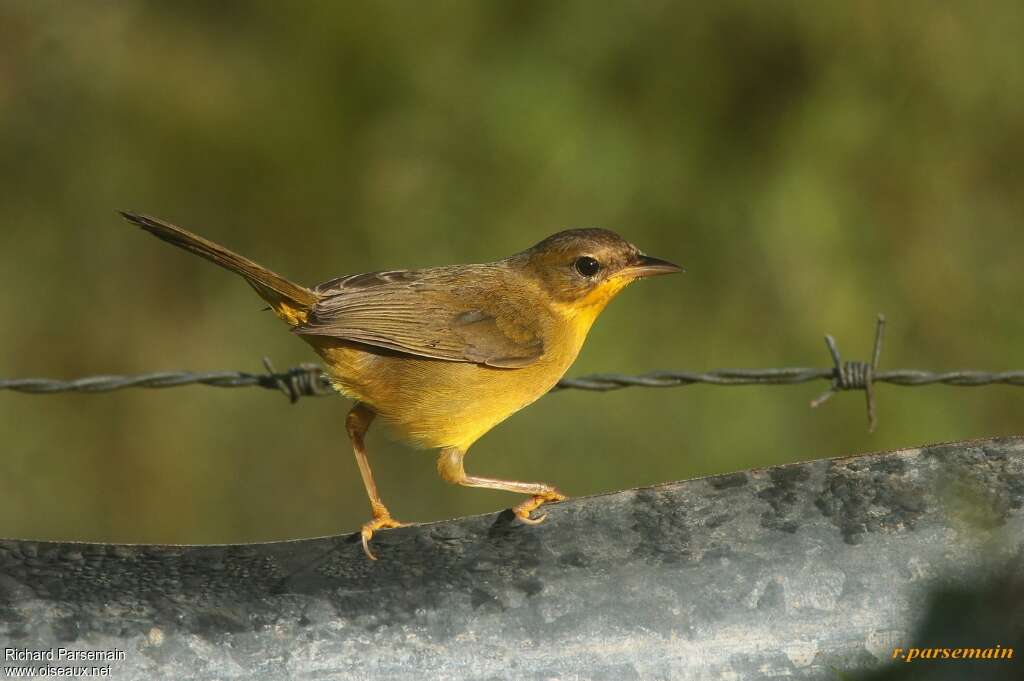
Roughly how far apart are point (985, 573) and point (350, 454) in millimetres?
4818

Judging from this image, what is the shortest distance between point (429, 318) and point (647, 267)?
2.89ft

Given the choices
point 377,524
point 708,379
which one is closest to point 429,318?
point 377,524

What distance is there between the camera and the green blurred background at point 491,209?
6312mm

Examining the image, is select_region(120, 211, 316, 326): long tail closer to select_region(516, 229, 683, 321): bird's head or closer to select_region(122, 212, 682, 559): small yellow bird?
select_region(122, 212, 682, 559): small yellow bird

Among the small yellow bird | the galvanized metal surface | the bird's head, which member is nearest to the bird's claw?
the small yellow bird

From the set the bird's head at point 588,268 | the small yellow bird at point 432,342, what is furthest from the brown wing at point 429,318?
the bird's head at point 588,268

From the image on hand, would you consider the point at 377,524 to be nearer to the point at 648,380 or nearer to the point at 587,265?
the point at 648,380

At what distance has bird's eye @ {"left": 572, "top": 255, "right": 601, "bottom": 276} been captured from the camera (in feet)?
14.9

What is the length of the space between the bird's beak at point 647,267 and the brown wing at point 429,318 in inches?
16.8

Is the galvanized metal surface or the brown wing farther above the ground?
the brown wing

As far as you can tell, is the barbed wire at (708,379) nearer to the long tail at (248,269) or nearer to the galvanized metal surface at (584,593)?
the long tail at (248,269)

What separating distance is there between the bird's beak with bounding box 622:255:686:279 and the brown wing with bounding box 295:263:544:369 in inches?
16.8

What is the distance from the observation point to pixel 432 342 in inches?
163

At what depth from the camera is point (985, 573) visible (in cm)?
191
